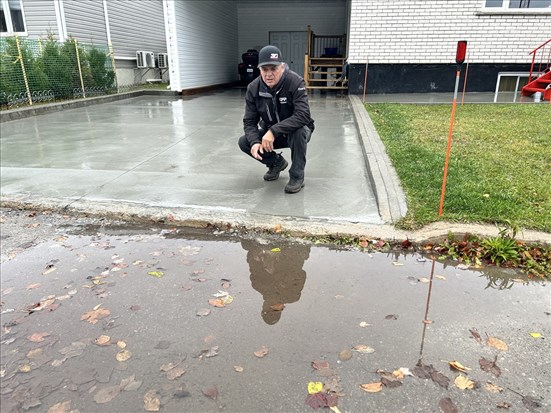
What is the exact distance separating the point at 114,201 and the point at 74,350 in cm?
237

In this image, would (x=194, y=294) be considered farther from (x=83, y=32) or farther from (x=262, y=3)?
(x=262, y=3)

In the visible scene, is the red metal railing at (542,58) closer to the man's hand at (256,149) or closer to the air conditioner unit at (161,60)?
the man's hand at (256,149)

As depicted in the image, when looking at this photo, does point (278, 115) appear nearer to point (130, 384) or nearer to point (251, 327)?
point (251, 327)

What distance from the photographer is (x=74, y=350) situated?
2436mm

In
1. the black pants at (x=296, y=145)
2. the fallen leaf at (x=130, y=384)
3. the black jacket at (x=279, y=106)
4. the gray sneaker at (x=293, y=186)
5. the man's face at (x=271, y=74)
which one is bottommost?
the fallen leaf at (x=130, y=384)

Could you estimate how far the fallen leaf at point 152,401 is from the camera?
2.03 meters

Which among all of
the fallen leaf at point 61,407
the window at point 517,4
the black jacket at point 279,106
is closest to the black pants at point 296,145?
the black jacket at point 279,106

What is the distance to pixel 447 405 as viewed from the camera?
203 cm

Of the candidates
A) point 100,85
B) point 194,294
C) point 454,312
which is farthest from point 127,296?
point 100,85

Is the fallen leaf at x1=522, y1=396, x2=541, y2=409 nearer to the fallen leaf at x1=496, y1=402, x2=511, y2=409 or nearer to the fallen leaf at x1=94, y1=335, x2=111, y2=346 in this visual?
the fallen leaf at x1=496, y1=402, x2=511, y2=409

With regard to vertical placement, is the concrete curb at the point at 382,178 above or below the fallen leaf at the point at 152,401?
above

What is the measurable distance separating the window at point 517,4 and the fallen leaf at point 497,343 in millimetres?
12497

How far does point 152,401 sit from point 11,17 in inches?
640

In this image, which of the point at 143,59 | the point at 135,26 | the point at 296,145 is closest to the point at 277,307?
the point at 296,145
